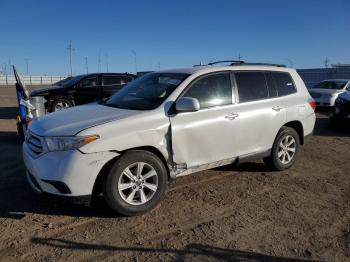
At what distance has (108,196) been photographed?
13.3 ft

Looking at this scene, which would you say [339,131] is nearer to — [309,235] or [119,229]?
[309,235]

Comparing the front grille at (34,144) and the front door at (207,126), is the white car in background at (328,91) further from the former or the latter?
the front grille at (34,144)

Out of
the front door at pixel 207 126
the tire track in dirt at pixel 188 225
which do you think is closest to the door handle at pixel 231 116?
the front door at pixel 207 126

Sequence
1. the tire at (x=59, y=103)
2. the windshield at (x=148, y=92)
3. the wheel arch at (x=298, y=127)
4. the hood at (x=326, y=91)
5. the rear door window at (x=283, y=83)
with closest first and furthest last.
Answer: the windshield at (x=148, y=92)
the rear door window at (x=283, y=83)
the wheel arch at (x=298, y=127)
the tire at (x=59, y=103)
the hood at (x=326, y=91)

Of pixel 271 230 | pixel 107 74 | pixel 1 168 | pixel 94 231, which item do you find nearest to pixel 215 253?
pixel 271 230

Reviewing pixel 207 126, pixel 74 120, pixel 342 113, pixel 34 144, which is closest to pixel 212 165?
pixel 207 126

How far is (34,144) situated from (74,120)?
0.55m

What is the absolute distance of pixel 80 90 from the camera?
13.2m

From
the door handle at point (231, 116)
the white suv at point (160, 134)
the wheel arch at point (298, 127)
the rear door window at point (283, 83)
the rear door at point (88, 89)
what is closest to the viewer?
the white suv at point (160, 134)

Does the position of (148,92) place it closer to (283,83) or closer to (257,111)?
(257,111)

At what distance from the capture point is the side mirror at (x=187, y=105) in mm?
4414

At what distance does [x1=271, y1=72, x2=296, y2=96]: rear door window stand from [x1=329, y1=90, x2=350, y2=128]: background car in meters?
4.87

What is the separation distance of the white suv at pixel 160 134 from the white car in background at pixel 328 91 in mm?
10354

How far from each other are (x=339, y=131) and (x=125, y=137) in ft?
26.8
